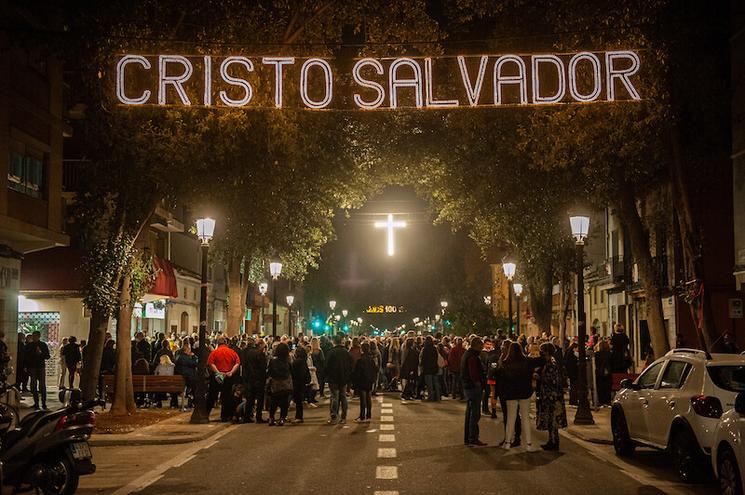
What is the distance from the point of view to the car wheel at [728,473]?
10.1m

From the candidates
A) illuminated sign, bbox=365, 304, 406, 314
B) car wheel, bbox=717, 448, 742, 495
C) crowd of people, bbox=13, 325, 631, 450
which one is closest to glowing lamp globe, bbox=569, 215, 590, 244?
crowd of people, bbox=13, 325, 631, 450

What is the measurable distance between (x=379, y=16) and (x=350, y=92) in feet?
8.50

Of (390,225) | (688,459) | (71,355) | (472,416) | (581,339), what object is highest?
(390,225)

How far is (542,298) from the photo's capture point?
133 ft

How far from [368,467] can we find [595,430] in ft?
23.7

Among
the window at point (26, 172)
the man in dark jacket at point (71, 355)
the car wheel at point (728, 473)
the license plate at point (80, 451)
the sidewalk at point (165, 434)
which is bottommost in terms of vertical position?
the sidewalk at point (165, 434)

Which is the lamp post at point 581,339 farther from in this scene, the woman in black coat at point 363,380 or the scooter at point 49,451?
the scooter at point 49,451

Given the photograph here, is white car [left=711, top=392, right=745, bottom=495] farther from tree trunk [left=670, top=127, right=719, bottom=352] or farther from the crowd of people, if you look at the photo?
tree trunk [left=670, top=127, right=719, bottom=352]

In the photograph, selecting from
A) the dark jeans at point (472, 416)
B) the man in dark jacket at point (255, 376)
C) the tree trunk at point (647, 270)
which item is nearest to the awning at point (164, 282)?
the man in dark jacket at point (255, 376)

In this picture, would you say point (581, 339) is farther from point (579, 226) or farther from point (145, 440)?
point (145, 440)

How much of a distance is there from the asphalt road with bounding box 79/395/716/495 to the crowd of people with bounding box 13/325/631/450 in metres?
0.92

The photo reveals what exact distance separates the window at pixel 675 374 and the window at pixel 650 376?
1.08ft

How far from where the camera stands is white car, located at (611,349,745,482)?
39.4 feet

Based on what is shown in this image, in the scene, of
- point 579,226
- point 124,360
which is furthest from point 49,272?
point 579,226
